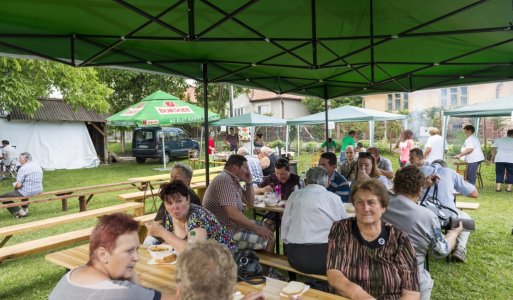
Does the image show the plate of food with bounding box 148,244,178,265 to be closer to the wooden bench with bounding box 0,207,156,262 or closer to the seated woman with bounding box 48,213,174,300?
the seated woman with bounding box 48,213,174,300

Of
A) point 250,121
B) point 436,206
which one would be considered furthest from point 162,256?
point 250,121

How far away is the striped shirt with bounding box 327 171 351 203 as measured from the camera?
16.2ft

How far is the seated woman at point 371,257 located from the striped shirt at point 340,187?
2653 millimetres

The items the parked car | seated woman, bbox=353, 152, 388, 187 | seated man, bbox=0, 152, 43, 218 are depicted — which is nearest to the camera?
seated woman, bbox=353, 152, 388, 187

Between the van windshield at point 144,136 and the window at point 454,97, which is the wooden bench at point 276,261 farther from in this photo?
the window at point 454,97

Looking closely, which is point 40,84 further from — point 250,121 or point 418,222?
point 418,222

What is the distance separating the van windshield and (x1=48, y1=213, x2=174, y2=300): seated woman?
17.7 metres

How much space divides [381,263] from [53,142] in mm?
18865

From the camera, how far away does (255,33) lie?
3.31 meters

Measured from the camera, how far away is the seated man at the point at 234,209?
12.0ft

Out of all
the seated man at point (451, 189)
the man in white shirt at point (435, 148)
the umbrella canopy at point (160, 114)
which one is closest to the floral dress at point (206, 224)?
the seated man at point (451, 189)

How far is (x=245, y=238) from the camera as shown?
379 centimetres

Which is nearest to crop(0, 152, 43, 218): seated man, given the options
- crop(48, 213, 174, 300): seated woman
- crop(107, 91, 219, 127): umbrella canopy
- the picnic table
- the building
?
crop(107, 91, 219, 127): umbrella canopy

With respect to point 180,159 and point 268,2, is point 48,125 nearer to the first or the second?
point 180,159
